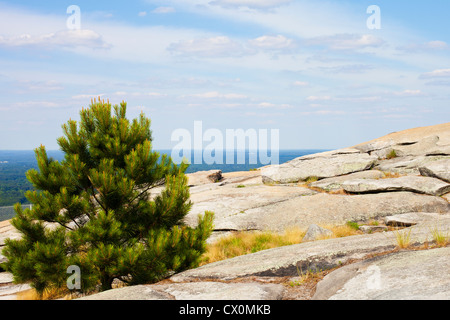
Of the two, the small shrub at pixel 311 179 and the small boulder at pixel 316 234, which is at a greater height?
the small shrub at pixel 311 179

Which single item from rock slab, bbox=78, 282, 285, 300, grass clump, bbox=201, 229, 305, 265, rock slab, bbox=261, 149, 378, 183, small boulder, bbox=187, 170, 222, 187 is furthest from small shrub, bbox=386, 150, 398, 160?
rock slab, bbox=78, 282, 285, 300

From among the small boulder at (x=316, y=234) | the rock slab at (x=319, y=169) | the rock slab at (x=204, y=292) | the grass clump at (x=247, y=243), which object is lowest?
the grass clump at (x=247, y=243)

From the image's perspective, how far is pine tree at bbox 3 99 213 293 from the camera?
34.2ft

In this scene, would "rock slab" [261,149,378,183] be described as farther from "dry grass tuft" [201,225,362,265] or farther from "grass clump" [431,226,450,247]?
"grass clump" [431,226,450,247]

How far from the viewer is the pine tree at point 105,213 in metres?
10.4

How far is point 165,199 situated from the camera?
11289mm

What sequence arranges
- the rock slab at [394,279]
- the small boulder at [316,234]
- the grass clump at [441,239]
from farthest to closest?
the small boulder at [316,234], the grass clump at [441,239], the rock slab at [394,279]

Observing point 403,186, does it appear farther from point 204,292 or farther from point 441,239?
point 204,292

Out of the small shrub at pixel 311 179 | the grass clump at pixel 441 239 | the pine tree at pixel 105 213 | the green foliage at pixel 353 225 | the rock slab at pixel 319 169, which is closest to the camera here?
the grass clump at pixel 441 239

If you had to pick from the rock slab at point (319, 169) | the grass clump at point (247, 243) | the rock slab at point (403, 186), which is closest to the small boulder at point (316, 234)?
the grass clump at point (247, 243)

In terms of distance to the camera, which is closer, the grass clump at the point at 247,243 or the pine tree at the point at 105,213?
the pine tree at the point at 105,213

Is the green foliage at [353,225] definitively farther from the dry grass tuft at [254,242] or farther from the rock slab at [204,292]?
the rock slab at [204,292]

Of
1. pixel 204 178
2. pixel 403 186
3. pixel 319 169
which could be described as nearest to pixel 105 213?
pixel 403 186

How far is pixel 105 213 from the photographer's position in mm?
11094
